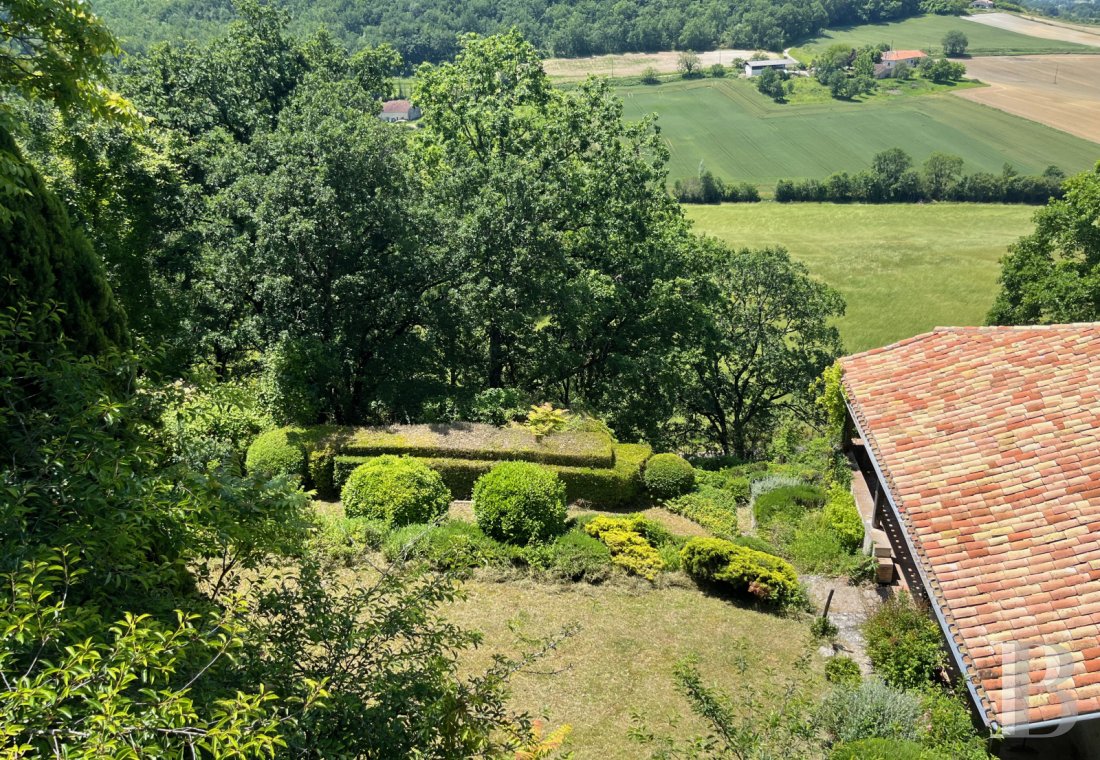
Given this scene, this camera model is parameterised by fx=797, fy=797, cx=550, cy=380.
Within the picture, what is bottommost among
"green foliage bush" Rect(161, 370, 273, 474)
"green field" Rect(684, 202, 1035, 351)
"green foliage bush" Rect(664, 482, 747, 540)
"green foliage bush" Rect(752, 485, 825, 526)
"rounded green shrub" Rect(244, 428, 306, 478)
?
"green field" Rect(684, 202, 1035, 351)

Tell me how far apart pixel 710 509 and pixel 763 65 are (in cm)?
9710

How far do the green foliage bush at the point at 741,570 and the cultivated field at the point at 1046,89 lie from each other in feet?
238

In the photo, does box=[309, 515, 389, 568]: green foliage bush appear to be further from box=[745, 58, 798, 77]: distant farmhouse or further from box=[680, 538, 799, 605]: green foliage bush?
box=[745, 58, 798, 77]: distant farmhouse

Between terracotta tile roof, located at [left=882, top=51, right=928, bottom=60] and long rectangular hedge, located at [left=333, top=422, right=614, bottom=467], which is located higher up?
terracotta tile roof, located at [left=882, top=51, right=928, bottom=60]

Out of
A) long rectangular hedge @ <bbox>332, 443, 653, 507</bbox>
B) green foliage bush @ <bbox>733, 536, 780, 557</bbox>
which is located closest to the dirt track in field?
long rectangular hedge @ <bbox>332, 443, 653, 507</bbox>

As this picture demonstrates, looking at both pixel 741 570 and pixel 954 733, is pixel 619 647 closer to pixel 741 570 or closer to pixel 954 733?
pixel 741 570

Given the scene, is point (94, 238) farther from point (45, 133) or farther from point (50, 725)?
point (50, 725)

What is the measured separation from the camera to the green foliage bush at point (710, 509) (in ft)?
56.1

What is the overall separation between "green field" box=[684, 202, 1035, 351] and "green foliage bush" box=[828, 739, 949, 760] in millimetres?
35553

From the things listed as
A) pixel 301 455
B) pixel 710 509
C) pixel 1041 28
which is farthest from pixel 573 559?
pixel 1041 28

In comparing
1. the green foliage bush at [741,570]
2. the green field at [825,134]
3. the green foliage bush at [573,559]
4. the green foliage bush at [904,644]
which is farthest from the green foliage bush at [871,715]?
the green field at [825,134]

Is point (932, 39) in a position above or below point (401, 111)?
above

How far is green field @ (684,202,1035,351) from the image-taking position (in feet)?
153

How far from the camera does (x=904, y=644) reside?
11.8m
